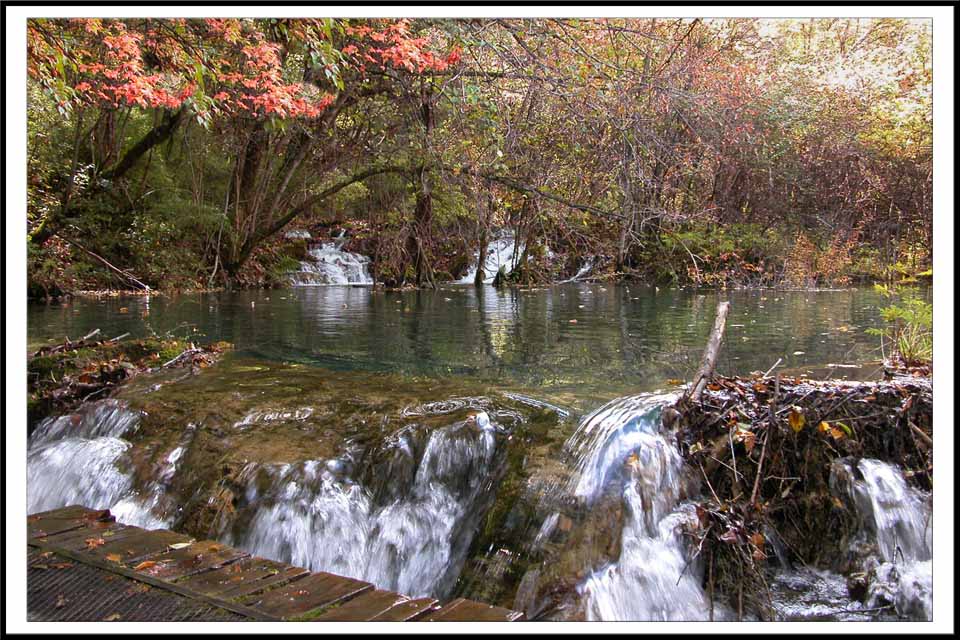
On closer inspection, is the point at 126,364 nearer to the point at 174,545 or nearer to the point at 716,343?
the point at 174,545

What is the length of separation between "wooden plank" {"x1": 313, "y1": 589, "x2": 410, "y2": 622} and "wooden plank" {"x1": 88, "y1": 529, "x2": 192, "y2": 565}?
1101mm

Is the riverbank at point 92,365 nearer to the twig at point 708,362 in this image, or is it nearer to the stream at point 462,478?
the stream at point 462,478

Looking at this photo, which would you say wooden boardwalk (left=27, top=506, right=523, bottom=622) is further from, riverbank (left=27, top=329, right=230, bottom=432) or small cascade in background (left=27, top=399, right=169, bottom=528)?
riverbank (left=27, top=329, right=230, bottom=432)

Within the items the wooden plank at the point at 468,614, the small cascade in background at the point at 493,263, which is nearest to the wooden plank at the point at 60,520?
the wooden plank at the point at 468,614

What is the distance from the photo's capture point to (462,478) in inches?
182

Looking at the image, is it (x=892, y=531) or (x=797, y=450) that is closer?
(x=892, y=531)

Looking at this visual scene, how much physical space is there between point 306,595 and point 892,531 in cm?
320

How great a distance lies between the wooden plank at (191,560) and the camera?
132 inches

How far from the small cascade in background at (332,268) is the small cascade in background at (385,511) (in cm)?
1629

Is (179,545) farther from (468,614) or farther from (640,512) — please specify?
(640,512)

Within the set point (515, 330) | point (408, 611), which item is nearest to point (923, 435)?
point (408, 611)

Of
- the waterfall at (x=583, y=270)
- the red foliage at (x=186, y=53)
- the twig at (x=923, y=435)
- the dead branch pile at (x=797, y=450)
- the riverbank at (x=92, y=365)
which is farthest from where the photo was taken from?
the waterfall at (x=583, y=270)

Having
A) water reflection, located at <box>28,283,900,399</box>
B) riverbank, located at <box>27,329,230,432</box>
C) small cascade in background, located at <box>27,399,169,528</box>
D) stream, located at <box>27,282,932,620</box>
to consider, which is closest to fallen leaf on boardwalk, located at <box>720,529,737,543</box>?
stream, located at <box>27,282,932,620</box>

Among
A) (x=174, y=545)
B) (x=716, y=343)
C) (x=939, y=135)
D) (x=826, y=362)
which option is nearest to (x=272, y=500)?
(x=174, y=545)
